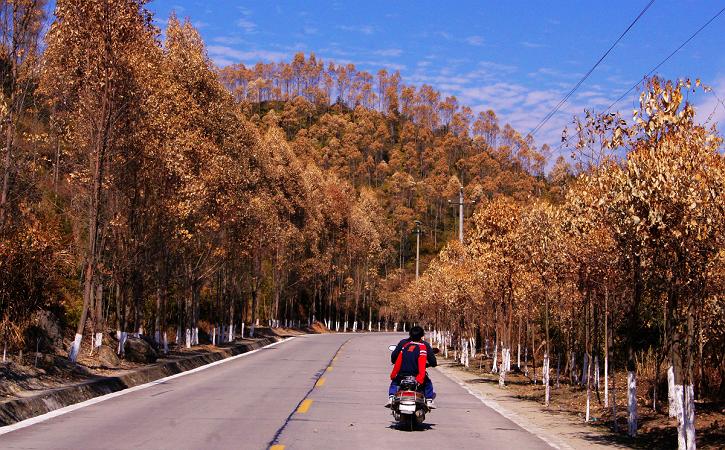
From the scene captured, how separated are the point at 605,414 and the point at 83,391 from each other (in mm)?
12200

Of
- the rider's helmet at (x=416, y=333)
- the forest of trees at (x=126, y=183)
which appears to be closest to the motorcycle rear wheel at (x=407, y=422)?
the rider's helmet at (x=416, y=333)

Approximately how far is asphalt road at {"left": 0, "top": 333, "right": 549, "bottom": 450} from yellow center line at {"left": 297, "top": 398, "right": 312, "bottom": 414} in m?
0.03

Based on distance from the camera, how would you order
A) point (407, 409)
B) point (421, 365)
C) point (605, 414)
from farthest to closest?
1. point (605, 414)
2. point (421, 365)
3. point (407, 409)

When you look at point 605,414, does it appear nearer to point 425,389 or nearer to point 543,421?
point 543,421

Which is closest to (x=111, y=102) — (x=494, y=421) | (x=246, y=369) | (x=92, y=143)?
(x=92, y=143)

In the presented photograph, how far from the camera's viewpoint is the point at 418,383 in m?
13.6

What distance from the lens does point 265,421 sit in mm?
13930

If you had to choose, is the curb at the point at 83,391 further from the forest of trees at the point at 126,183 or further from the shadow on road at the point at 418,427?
the shadow on road at the point at 418,427

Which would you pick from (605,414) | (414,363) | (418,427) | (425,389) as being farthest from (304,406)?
(605,414)

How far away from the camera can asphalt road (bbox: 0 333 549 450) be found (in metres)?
11.5

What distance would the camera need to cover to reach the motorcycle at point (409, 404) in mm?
13250

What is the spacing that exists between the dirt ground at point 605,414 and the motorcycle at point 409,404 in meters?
2.71

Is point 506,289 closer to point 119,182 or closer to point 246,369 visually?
point 246,369

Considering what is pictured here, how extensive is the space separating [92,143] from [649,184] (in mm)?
18593
